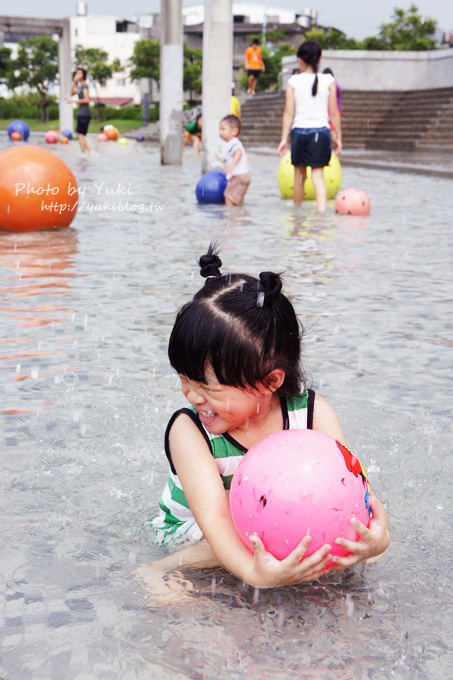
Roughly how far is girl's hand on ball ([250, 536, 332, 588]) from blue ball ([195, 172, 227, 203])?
11.8 meters

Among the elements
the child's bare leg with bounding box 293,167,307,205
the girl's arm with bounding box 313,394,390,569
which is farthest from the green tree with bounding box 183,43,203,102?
the girl's arm with bounding box 313,394,390,569

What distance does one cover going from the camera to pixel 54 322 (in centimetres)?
638

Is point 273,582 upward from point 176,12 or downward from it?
downward

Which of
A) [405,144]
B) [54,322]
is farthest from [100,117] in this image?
[54,322]

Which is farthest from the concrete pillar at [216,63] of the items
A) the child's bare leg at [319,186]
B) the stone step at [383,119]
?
the stone step at [383,119]

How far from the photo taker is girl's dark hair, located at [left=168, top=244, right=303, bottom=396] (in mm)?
2785

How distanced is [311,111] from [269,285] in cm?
1006

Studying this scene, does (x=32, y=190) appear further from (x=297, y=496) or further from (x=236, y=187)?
(x=297, y=496)

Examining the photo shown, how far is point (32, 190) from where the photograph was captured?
10.5m

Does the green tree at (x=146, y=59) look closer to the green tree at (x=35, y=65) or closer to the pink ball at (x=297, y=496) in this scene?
the green tree at (x=35, y=65)

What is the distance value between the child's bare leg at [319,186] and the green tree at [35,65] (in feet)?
234

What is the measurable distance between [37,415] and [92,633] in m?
2.02

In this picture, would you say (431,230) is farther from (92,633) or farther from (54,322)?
(92,633)

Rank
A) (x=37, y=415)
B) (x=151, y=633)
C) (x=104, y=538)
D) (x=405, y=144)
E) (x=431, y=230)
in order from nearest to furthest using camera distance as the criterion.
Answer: (x=151, y=633), (x=104, y=538), (x=37, y=415), (x=431, y=230), (x=405, y=144)
